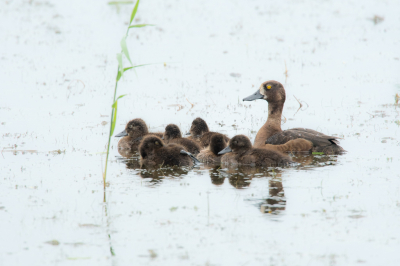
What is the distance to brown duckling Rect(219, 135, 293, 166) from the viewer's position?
9430mm

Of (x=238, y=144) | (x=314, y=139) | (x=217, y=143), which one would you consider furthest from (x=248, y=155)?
(x=314, y=139)

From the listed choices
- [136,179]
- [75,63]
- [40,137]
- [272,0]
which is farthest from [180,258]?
[272,0]

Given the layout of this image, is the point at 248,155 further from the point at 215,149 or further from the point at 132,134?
the point at 132,134

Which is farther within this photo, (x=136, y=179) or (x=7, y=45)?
(x=7, y=45)

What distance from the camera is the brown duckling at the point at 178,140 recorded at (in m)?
10.7

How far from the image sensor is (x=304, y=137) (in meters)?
10.4

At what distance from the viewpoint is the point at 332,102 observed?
15773 millimetres

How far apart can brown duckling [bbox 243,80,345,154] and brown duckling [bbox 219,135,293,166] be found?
1031mm

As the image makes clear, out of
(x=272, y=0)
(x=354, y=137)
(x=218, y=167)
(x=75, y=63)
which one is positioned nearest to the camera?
(x=218, y=167)

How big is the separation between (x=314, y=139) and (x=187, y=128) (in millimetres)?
3689

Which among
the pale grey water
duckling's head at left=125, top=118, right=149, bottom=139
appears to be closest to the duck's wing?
the pale grey water

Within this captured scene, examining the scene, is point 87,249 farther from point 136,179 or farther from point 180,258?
point 136,179

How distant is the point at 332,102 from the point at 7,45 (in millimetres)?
15863

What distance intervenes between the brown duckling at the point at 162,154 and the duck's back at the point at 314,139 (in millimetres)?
1949
